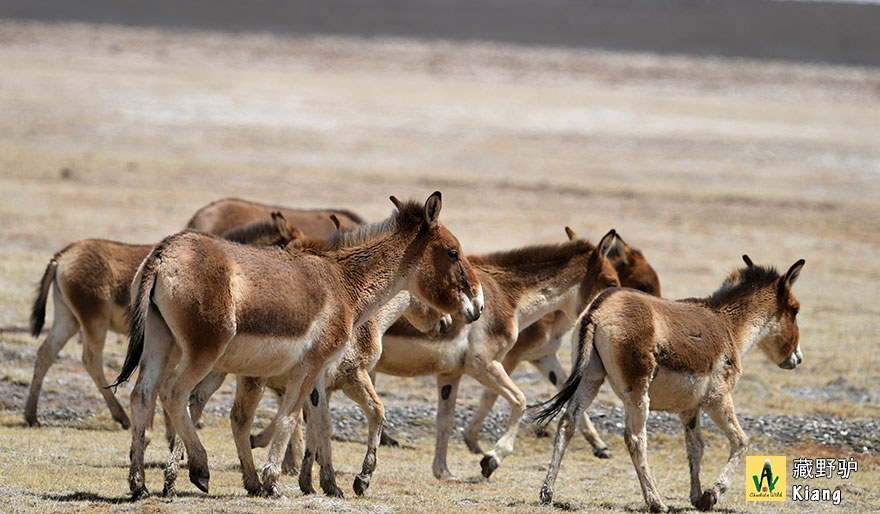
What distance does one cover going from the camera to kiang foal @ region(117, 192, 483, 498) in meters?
7.85

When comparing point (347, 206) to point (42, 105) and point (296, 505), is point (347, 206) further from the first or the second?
point (296, 505)

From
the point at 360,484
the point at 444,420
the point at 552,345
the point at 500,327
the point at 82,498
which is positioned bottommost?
the point at 82,498

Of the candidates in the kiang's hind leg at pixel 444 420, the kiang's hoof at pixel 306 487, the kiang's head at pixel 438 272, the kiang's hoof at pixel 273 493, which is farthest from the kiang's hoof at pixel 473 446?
the kiang's hoof at pixel 273 493

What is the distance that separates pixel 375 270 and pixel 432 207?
2.35 feet

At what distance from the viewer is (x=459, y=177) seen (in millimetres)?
35281

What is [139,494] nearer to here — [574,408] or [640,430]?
[574,408]

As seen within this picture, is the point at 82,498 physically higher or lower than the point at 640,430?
lower

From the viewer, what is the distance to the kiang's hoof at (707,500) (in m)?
9.17

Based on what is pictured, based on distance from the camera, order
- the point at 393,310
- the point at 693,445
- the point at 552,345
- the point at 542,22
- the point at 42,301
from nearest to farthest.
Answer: the point at 693,445 → the point at 393,310 → the point at 42,301 → the point at 552,345 → the point at 542,22

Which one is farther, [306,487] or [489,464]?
[489,464]

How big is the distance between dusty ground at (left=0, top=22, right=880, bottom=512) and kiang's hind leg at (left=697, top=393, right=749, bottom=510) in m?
0.60

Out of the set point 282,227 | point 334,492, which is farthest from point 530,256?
point 334,492

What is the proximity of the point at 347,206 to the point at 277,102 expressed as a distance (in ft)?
60.9

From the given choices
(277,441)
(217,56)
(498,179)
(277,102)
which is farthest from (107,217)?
(217,56)
